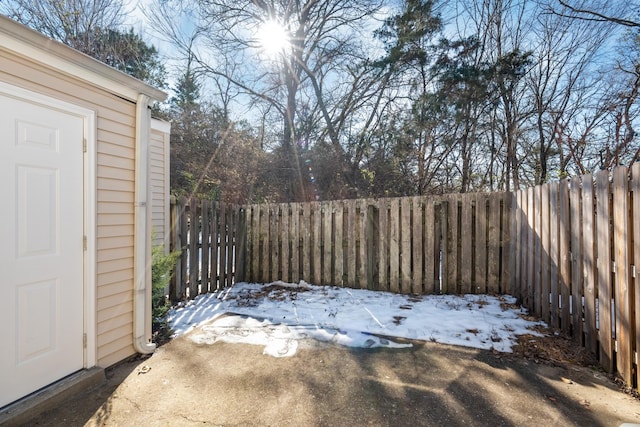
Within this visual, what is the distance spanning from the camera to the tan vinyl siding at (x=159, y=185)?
4.14 meters

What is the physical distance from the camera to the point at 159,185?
14.2 feet

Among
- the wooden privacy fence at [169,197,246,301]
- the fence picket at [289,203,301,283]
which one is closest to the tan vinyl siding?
the wooden privacy fence at [169,197,246,301]

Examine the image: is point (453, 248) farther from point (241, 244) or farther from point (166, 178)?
point (166, 178)

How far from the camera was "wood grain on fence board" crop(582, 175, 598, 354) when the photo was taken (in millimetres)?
2480

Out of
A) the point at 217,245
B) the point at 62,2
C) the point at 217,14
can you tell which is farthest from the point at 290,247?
the point at 62,2

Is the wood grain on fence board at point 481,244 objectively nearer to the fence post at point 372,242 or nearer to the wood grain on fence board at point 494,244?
the wood grain on fence board at point 494,244

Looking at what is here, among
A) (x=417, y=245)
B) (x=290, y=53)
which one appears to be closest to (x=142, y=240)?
(x=417, y=245)

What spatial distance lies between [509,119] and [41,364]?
10.5 metres

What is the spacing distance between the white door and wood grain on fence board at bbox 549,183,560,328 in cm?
456

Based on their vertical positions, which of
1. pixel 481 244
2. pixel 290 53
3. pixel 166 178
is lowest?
pixel 481 244

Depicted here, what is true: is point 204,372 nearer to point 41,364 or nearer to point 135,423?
point 135,423

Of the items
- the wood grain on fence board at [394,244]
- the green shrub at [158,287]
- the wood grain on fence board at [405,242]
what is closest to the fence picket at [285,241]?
the wood grain on fence board at [394,244]

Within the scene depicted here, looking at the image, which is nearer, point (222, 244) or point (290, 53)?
point (222, 244)

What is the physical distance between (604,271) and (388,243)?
2727 millimetres
